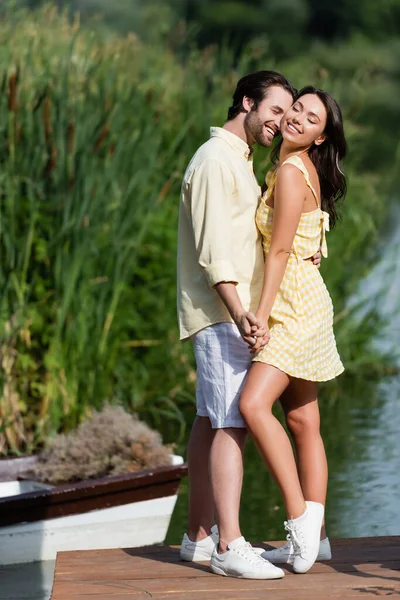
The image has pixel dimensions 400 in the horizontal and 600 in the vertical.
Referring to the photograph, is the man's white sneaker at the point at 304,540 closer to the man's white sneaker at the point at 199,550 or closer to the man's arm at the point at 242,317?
the man's white sneaker at the point at 199,550

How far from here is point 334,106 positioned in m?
4.12

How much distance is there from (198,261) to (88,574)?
3.31 ft

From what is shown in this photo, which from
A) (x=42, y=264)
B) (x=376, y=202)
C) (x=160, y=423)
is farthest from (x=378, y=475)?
(x=376, y=202)

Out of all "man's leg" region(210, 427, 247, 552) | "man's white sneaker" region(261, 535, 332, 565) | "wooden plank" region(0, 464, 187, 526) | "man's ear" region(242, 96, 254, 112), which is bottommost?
"wooden plank" region(0, 464, 187, 526)

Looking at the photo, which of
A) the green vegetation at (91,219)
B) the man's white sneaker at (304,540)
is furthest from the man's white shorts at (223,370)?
the green vegetation at (91,219)

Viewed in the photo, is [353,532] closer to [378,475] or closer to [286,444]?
[378,475]

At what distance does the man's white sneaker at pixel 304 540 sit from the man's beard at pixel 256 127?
1142 millimetres

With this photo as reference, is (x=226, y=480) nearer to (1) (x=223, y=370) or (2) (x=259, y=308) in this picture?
(1) (x=223, y=370)

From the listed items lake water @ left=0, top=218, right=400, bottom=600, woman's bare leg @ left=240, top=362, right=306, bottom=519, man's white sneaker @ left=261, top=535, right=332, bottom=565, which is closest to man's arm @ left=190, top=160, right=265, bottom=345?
woman's bare leg @ left=240, top=362, right=306, bottom=519

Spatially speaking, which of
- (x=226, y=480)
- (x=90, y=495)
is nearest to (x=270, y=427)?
(x=226, y=480)

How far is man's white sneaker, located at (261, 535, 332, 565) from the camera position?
13.6ft

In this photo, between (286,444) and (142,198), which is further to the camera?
(142,198)

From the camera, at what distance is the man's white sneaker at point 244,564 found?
394 centimetres

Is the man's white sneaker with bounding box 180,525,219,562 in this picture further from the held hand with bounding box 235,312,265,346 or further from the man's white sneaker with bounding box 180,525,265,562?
the held hand with bounding box 235,312,265,346
